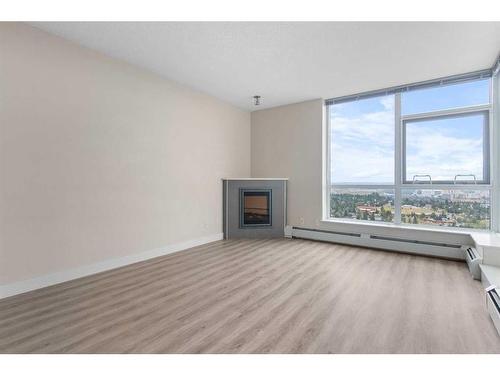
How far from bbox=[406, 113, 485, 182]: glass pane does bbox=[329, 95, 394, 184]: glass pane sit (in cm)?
33

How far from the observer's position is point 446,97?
3.85 m

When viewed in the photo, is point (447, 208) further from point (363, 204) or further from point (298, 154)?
point (298, 154)

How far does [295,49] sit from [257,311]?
291cm

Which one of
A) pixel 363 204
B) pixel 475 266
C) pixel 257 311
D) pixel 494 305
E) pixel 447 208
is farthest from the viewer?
pixel 363 204

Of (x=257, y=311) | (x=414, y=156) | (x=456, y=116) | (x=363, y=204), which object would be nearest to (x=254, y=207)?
(x=363, y=204)

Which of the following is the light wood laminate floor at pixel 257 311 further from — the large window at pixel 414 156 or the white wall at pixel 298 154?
the white wall at pixel 298 154

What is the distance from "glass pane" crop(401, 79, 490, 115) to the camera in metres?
3.63

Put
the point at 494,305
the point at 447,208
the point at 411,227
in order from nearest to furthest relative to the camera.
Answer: the point at 494,305
the point at 447,208
the point at 411,227

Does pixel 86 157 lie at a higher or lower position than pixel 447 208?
higher

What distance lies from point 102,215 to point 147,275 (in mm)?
961

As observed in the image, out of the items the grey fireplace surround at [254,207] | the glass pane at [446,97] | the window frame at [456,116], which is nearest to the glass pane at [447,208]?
the window frame at [456,116]

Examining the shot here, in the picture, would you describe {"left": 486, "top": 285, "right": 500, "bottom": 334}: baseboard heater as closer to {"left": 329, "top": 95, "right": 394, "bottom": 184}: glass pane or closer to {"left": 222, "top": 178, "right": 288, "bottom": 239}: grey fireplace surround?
{"left": 329, "top": 95, "right": 394, "bottom": 184}: glass pane

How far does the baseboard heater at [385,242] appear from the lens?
366cm
